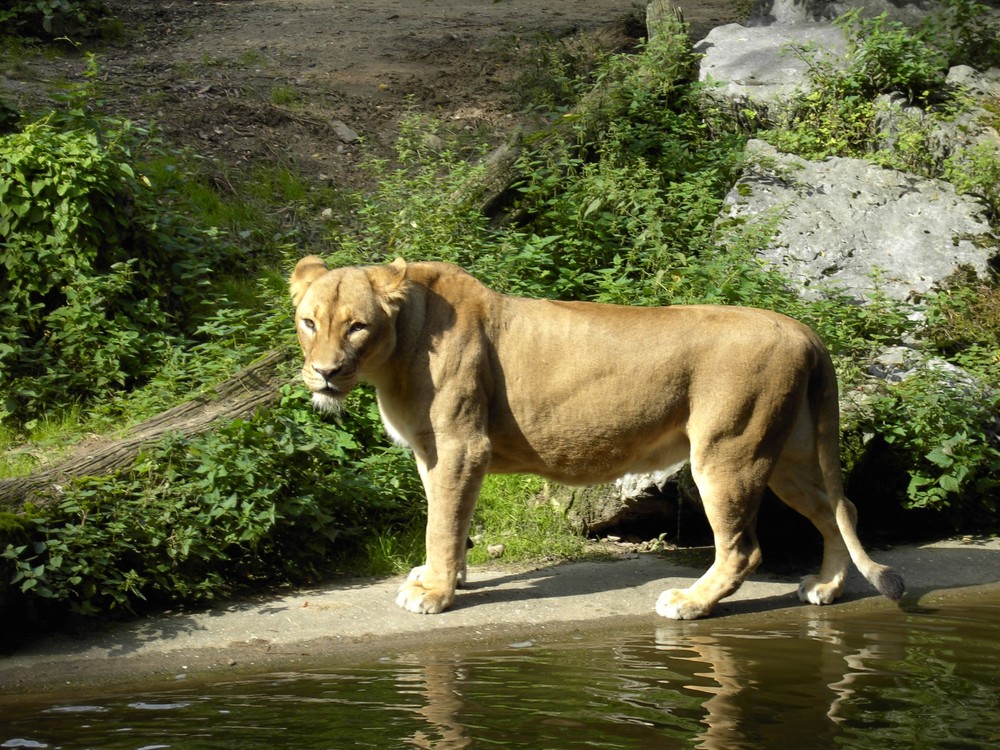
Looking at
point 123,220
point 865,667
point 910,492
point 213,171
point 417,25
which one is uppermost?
point 417,25

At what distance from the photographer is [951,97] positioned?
1257 centimetres

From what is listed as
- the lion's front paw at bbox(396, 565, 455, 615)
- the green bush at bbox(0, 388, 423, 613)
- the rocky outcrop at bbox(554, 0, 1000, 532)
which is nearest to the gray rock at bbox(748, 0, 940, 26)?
the rocky outcrop at bbox(554, 0, 1000, 532)

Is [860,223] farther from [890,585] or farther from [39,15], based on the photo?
[39,15]

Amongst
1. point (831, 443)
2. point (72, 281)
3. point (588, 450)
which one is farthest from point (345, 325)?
point (72, 281)

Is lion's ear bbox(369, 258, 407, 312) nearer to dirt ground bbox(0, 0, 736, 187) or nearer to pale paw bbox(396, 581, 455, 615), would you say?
pale paw bbox(396, 581, 455, 615)

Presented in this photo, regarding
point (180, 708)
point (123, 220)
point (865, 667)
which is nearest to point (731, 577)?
point (865, 667)

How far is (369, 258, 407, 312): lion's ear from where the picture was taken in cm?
688

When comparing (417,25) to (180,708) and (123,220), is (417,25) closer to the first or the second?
(123,220)

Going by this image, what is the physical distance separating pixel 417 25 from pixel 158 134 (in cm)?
566


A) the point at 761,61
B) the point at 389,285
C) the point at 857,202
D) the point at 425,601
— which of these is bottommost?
the point at 425,601

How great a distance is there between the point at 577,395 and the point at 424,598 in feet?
4.65

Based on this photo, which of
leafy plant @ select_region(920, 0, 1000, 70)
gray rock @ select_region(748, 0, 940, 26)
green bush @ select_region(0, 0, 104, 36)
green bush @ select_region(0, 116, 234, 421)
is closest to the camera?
green bush @ select_region(0, 116, 234, 421)

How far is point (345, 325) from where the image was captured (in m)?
6.74

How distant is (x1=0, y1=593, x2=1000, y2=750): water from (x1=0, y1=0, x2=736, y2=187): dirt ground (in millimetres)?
7517
